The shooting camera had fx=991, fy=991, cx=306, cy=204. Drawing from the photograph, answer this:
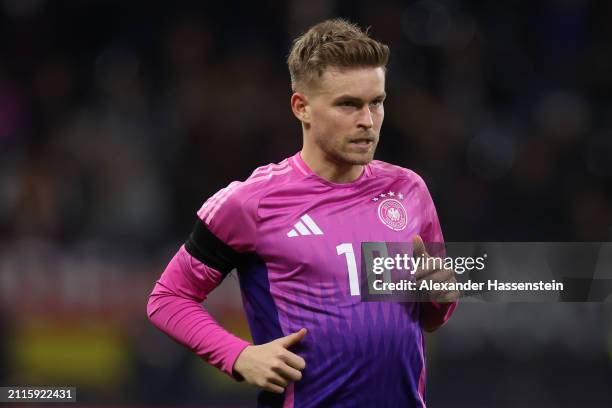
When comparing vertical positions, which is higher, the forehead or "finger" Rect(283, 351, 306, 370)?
the forehead

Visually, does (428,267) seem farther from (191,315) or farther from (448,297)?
(191,315)

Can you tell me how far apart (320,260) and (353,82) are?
2.05 ft

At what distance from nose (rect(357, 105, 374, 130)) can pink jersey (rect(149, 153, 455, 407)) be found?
260 millimetres

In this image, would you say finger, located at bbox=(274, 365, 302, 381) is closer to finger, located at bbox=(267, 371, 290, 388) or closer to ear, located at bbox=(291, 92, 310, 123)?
finger, located at bbox=(267, 371, 290, 388)

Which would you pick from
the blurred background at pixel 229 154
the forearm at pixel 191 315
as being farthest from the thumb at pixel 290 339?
the blurred background at pixel 229 154

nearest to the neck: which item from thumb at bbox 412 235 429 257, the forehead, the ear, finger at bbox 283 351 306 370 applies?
the ear

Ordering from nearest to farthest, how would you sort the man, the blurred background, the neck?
the man < the neck < the blurred background

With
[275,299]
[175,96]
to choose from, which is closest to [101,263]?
[175,96]

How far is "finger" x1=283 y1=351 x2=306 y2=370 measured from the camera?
10.6ft

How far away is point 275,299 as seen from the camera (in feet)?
11.2

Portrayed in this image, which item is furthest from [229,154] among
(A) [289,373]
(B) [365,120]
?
(A) [289,373]

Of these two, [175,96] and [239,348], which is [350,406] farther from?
[175,96]

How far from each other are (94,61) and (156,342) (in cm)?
283

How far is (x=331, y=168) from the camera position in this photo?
141 inches
